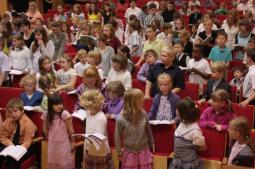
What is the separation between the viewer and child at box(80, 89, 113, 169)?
13.5ft

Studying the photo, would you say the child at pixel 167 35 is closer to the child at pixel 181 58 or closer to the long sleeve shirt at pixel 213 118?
the child at pixel 181 58

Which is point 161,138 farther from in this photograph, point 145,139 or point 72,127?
point 72,127

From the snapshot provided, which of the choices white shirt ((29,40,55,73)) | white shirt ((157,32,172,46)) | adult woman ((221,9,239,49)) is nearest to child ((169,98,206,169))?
white shirt ((29,40,55,73))

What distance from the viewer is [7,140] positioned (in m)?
4.37

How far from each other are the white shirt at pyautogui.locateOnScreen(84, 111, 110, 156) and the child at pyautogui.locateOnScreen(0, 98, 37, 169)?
0.59 meters

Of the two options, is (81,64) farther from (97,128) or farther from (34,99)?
(97,128)

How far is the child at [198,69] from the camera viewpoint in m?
5.75

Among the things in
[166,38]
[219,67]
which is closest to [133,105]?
[219,67]

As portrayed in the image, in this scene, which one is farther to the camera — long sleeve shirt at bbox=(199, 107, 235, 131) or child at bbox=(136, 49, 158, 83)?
child at bbox=(136, 49, 158, 83)

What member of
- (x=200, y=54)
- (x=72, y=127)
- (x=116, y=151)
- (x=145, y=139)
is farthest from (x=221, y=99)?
(x=200, y=54)

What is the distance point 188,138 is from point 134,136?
45 centimetres

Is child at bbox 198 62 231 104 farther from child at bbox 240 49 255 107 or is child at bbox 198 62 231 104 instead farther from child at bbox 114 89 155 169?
child at bbox 114 89 155 169

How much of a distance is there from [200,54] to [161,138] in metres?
1.86

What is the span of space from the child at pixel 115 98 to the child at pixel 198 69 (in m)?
1.53
